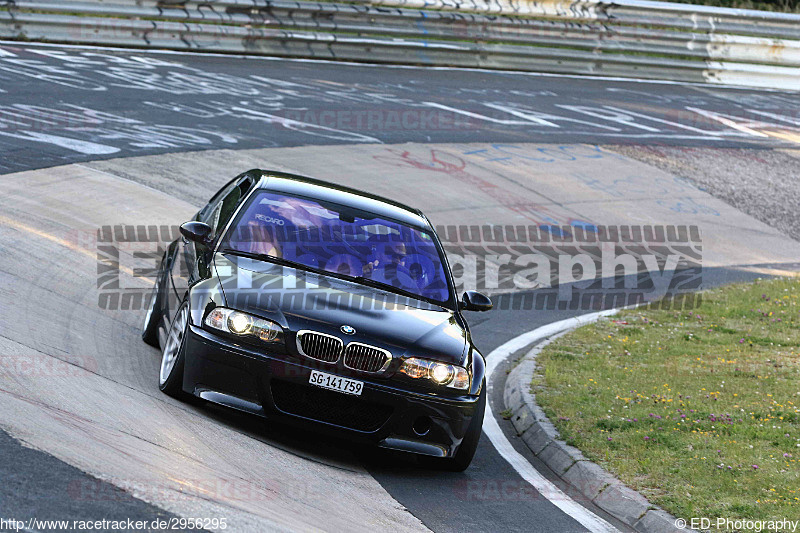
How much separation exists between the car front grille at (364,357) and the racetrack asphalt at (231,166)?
65cm

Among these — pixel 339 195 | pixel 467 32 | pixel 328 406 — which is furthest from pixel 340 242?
pixel 467 32

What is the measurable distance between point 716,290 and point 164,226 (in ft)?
23.3

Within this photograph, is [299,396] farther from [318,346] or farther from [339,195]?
[339,195]

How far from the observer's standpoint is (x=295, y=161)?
16.4m

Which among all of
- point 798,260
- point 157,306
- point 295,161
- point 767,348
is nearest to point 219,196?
point 157,306

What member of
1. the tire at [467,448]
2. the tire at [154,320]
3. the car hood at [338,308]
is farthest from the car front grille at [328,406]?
the tire at [154,320]

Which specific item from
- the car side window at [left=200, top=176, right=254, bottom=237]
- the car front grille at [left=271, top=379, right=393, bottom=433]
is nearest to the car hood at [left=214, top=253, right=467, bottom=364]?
the car front grille at [left=271, top=379, right=393, bottom=433]

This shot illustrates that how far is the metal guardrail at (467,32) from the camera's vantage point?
21625 mm

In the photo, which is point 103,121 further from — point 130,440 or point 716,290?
point 130,440

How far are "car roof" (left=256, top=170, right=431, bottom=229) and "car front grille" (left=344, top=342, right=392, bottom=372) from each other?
1.93 metres

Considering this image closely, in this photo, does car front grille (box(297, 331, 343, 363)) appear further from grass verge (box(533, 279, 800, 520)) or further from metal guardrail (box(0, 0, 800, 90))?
metal guardrail (box(0, 0, 800, 90))

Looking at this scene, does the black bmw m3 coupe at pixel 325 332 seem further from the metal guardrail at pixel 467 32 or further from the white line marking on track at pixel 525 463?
the metal guardrail at pixel 467 32

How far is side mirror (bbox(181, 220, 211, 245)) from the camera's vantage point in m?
7.82

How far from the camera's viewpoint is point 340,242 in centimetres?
783
